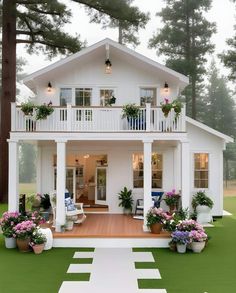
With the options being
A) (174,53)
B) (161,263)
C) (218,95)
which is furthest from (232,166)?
(161,263)

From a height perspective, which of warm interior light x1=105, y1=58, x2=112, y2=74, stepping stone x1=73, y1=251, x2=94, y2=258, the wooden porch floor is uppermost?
warm interior light x1=105, y1=58, x2=112, y2=74

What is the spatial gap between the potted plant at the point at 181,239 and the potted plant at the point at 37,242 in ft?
13.0

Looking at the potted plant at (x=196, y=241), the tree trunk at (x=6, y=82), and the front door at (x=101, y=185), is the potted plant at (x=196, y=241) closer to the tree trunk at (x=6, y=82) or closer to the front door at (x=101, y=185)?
the front door at (x=101, y=185)

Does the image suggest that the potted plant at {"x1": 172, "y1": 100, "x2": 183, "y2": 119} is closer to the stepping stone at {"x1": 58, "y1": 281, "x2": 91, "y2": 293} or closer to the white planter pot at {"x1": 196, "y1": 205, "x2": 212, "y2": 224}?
the white planter pot at {"x1": 196, "y1": 205, "x2": 212, "y2": 224}

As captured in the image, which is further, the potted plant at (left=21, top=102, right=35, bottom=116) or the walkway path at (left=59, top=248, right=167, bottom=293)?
the potted plant at (left=21, top=102, right=35, bottom=116)

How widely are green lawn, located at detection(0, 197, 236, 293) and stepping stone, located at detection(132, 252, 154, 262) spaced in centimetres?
19

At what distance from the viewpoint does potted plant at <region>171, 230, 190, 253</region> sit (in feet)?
33.0

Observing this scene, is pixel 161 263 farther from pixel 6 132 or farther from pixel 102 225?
pixel 6 132

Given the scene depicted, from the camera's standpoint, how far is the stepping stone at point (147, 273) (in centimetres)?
806

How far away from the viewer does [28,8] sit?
20.5m

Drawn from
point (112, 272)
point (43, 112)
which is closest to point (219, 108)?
point (43, 112)

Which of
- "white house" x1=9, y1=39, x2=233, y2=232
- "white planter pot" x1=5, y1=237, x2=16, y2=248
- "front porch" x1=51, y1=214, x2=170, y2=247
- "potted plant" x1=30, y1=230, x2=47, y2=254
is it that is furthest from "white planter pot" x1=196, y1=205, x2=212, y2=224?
"white planter pot" x1=5, y1=237, x2=16, y2=248

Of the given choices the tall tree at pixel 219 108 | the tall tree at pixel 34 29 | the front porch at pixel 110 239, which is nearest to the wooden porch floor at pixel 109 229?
the front porch at pixel 110 239

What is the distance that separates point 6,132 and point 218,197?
1255cm
